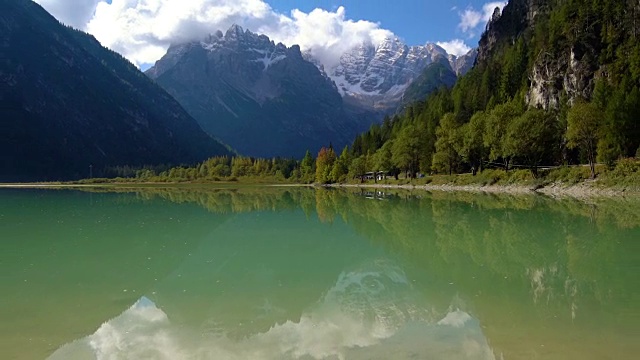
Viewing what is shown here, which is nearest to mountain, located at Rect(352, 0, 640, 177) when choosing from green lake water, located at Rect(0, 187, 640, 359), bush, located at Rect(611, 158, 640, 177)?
bush, located at Rect(611, 158, 640, 177)

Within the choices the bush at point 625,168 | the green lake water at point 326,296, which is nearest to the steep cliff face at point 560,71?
the bush at point 625,168

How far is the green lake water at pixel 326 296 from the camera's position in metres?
8.91

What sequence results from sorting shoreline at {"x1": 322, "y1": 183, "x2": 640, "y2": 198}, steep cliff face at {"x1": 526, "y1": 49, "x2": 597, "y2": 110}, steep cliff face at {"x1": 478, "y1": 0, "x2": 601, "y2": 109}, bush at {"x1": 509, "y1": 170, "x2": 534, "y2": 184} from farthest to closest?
steep cliff face at {"x1": 478, "y1": 0, "x2": 601, "y2": 109} < steep cliff face at {"x1": 526, "y1": 49, "x2": 597, "y2": 110} < bush at {"x1": 509, "y1": 170, "x2": 534, "y2": 184} < shoreline at {"x1": 322, "y1": 183, "x2": 640, "y2": 198}

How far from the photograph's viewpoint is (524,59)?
11025 centimetres

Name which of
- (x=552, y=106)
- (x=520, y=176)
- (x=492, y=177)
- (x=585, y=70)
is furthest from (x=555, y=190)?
(x=585, y=70)

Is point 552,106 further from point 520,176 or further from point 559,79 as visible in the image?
point 520,176

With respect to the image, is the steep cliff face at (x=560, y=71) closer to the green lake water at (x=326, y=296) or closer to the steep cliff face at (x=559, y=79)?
the steep cliff face at (x=559, y=79)

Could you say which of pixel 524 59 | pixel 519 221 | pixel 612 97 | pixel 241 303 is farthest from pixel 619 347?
pixel 524 59

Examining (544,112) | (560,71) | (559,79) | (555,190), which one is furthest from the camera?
(560,71)

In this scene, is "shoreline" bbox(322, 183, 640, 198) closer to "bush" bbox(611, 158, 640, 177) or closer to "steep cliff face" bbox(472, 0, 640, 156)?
"bush" bbox(611, 158, 640, 177)

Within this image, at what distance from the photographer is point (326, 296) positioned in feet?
41.1

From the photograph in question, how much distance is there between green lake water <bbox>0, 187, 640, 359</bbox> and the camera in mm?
8914

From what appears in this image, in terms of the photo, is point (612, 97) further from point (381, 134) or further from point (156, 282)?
point (381, 134)

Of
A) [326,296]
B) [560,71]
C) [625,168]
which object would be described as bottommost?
[326,296]
